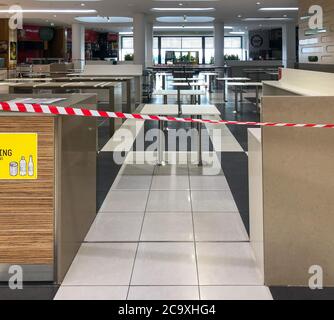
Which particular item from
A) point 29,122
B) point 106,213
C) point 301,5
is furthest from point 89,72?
point 29,122

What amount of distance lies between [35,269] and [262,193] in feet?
4.56

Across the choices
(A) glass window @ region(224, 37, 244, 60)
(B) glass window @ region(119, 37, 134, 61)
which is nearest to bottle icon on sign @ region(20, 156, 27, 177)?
(B) glass window @ region(119, 37, 134, 61)

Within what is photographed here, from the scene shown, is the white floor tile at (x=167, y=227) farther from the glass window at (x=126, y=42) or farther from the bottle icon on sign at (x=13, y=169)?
the glass window at (x=126, y=42)

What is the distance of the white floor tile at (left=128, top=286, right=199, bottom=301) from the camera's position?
256 cm

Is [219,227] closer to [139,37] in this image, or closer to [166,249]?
[166,249]

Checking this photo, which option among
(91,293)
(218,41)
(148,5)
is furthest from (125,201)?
(218,41)

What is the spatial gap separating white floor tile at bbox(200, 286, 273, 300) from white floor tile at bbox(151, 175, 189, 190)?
2.42 metres

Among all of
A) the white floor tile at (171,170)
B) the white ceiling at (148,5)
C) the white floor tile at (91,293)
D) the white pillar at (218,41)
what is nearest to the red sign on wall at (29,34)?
the white ceiling at (148,5)

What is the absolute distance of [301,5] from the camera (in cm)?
1683

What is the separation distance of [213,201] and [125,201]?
843mm

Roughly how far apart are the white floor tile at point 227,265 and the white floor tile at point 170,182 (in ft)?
5.58

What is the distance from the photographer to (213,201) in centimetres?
455

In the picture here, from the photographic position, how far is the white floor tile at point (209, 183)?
200 inches

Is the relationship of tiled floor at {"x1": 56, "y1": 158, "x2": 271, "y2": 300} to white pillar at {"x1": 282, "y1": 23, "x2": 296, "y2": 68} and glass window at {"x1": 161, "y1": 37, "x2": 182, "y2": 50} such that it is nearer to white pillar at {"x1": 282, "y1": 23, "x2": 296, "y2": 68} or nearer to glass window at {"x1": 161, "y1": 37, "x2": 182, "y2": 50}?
white pillar at {"x1": 282, "y1": 23, "x2": 296, "y2": 68}
